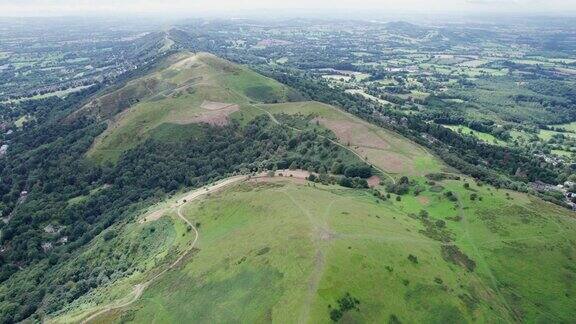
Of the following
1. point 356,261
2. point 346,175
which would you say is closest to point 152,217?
point 346,175

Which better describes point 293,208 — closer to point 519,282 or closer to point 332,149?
point 519,282

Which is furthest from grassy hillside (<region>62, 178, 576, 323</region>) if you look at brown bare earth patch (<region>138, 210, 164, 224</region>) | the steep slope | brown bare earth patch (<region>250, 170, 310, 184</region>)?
brown bare earth patch (<region>138, 210, 164, 224</region>)

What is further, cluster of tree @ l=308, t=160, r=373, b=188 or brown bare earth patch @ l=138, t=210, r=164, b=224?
cluster of tree @ l=308, t=160, r=373, b=188

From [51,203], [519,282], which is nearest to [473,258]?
[519,282]

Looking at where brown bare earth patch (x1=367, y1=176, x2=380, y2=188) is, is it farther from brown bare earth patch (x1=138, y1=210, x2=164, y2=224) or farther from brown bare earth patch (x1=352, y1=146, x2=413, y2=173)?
brown bare earth patch (x1=138, y1=210, x2=164, y2=224)

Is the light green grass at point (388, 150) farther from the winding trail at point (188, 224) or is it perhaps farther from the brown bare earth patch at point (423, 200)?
the winding trail at point (188, 224)

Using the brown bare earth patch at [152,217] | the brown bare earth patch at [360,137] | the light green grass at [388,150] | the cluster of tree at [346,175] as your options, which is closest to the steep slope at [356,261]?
the brown bare earth patch at [152,217]
